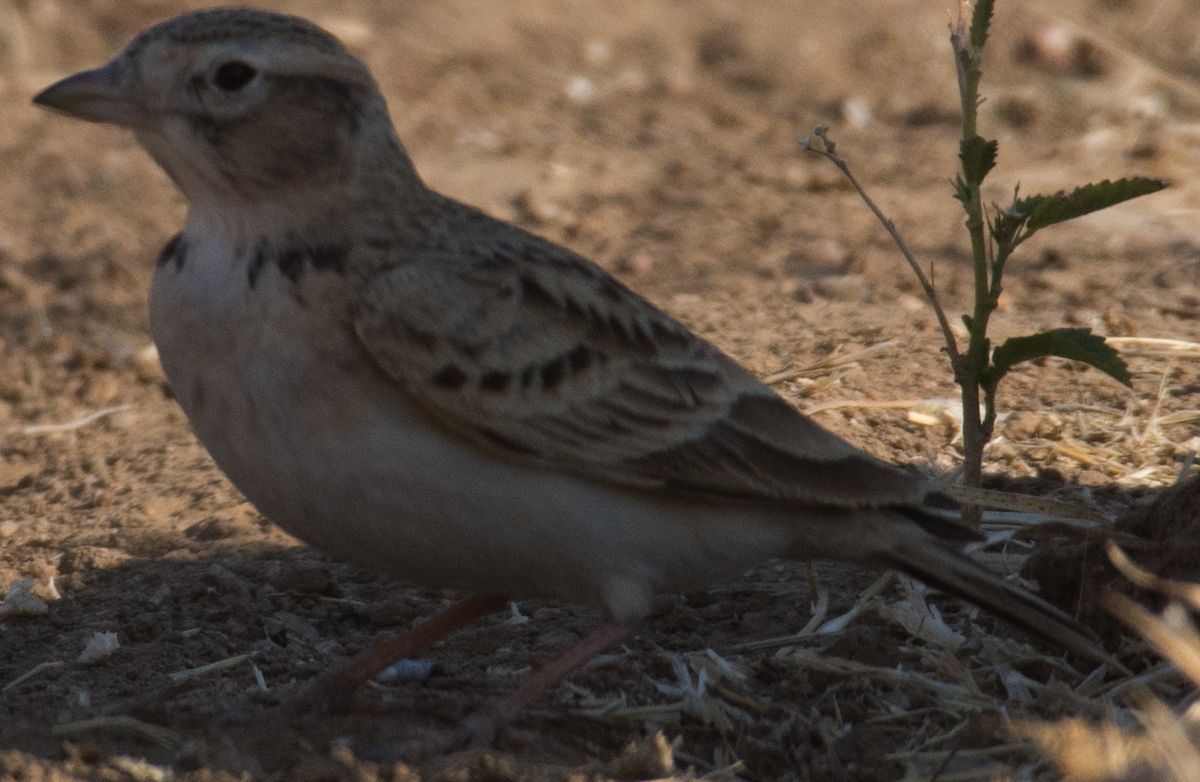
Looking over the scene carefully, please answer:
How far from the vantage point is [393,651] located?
4297mm

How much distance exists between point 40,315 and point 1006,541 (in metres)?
5.23

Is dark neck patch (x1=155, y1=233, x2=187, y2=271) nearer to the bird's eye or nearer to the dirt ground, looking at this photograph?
the bird's eye

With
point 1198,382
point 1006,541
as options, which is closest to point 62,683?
point 1006,541

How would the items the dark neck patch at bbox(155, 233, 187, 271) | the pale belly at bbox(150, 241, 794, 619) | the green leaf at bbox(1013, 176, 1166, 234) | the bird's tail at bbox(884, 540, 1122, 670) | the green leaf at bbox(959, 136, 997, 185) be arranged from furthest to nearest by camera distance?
the green leaf at bbox(959, 136, 997, 185) < the green leaf at bbox(1013, 176, 1166, 234) < the bird's tail at bbox(884, 540, 1122, 670) < the dark neck patch at bbox(155, 233, 187, 271) < the pale belly at bbox(150, 241, 794, 619)

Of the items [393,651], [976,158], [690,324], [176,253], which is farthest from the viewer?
[690,324]

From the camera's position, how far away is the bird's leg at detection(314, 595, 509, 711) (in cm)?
414

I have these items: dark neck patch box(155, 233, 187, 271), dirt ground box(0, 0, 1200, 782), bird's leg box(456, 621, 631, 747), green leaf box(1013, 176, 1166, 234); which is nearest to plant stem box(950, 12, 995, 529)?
green leaf box(1013, 176, 1166, 234)

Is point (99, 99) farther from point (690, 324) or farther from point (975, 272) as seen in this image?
point (690, 324)

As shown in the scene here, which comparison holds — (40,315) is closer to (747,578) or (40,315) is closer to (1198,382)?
(747,578)

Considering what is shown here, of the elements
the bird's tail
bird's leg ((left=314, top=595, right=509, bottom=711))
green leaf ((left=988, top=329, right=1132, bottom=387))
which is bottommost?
bird's leg ((left=314, top=595, right=509, bottom=711))

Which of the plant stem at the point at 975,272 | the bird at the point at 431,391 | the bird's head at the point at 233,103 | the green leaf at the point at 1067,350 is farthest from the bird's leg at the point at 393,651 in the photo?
the green leaf at the point at 1067,350

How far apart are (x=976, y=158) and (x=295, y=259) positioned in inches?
79.6

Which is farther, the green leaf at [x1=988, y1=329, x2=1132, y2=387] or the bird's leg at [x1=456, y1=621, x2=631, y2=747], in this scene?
the green leaf at [x1=988, y1=329, x2=1132, y2=387]

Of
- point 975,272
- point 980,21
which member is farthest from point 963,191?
point 980,21
